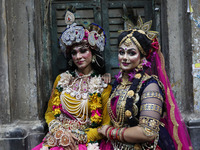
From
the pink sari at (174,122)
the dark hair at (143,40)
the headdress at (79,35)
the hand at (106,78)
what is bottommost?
the pink sari at (174,122)

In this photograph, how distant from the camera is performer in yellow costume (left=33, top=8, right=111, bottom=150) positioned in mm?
2801

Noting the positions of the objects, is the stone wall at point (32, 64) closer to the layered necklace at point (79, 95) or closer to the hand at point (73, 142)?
the layered necklace at point (79, 95)

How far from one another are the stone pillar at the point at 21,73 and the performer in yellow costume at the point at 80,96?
1.00 feet

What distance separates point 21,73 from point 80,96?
0.94 m

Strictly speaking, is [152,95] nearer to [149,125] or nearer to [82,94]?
[149,125]

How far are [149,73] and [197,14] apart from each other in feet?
3.93

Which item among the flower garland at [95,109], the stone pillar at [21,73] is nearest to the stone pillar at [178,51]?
the flower garland at [95,109]

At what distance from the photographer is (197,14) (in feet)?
10.3

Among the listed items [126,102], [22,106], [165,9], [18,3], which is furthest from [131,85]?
[18,3]

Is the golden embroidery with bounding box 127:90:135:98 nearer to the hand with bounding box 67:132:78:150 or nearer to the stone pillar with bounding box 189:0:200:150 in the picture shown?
the hand with bounding box 67:132:78:150

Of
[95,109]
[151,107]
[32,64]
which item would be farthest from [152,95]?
[32,64]

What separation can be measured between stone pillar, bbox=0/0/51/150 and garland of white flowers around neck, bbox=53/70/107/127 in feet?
1.37

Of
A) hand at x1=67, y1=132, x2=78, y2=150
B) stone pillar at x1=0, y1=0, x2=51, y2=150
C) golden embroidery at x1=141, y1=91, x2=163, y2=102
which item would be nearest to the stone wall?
stone pillar at x1=0, y1=0, x2=51, y2=150

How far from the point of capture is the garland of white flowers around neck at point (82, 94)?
114 inches
